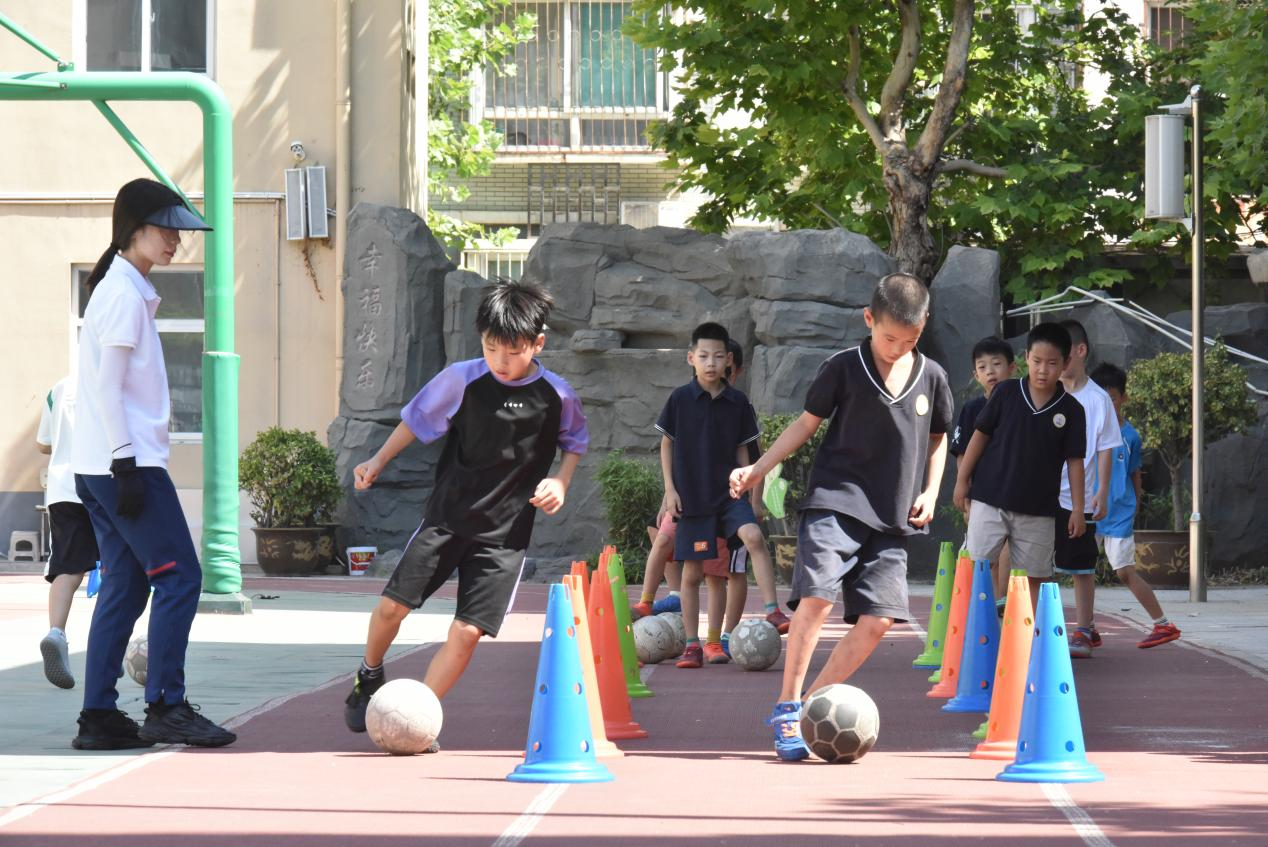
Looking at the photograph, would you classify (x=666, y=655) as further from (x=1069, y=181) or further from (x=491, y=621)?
(x=1069, y=181)

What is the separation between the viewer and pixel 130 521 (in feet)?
23.2

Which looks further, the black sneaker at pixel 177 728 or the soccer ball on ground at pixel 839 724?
the black sneaker at pixel 177 728

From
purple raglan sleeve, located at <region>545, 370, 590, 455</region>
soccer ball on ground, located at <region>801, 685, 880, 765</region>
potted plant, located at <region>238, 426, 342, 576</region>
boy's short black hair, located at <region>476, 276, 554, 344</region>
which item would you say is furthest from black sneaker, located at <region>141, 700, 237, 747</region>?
potted plant, located at <region>238, 426, 342, 576</region>

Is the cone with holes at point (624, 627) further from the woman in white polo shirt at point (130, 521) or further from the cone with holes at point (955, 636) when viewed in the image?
the woman in white polo shirt at point (130, 521)

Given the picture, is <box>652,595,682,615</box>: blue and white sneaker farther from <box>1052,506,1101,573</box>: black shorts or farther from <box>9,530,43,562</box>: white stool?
<box>9,530,43,562</box>: white stool

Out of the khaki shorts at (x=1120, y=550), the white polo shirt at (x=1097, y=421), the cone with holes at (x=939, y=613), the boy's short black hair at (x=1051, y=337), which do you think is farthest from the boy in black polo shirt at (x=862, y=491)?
the khaki shorts at (x=1120, y=550)

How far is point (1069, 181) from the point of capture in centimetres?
2381

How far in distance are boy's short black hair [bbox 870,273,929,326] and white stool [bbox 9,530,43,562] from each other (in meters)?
15.9

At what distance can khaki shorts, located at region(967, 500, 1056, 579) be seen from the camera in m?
9.43

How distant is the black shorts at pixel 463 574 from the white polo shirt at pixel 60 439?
7.71ft

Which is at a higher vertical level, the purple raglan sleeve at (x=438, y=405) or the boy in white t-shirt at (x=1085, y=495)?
the purple raglan sleeve at (x=438, y=405)

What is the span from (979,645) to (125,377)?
158 inches

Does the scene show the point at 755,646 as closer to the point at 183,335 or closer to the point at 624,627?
the point at 624,627

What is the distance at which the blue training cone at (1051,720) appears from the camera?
654 centimetres
